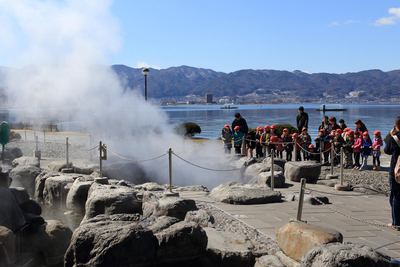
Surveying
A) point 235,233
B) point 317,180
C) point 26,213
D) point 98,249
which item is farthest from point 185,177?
point 98,249

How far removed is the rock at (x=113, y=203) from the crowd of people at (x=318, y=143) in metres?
6.98

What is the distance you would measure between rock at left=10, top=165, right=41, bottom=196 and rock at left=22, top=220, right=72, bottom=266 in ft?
18.0

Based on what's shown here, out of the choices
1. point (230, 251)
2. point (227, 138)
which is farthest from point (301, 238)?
point (227, 138)

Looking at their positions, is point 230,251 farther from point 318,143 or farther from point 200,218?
point 318,143

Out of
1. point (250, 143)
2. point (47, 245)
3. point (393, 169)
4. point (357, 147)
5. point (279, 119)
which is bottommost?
point (279, 119)

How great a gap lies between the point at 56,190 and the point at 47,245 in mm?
4148

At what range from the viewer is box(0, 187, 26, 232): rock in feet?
28.1

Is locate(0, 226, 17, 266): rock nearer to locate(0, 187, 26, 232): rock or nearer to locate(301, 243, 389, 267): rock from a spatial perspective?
locate(0, 187, 26, 232): rock

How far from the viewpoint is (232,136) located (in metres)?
17.8

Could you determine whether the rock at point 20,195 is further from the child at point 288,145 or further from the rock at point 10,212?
the child at point 288,145

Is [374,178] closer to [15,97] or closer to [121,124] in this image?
[121,124]

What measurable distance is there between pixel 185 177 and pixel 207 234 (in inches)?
331

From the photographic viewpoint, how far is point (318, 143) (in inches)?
654

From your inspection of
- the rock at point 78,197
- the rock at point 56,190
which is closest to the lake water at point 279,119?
the rock at point 56,190
